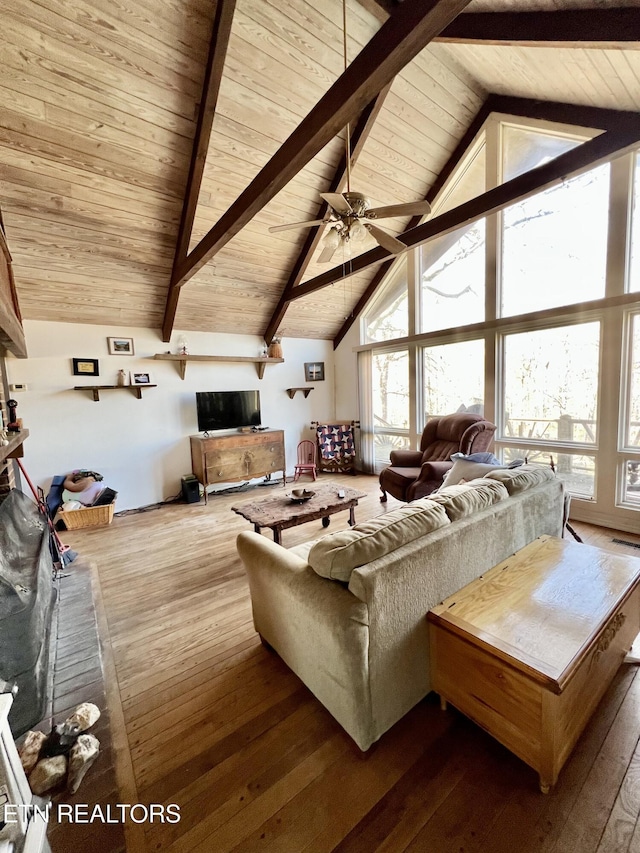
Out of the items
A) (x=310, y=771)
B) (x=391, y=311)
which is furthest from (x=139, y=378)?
(x=310, y=771)

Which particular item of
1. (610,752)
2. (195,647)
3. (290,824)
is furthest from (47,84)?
(610,752)

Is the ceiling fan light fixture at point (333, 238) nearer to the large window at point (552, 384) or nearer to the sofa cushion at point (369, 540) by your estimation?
the sofa cushion at point (369, 540)

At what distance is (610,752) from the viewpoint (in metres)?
1.30

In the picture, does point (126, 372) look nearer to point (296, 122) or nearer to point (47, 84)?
point (47, 84)

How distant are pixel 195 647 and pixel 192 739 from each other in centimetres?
55

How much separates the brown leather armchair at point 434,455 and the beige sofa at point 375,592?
1585 millimetres

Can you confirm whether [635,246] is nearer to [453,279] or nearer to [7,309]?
[453,279]

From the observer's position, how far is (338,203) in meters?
2.13

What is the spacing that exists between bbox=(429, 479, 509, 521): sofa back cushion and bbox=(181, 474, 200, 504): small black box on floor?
3750mm

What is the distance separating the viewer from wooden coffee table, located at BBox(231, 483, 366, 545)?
267cm

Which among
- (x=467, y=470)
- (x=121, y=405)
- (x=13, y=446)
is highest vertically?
(x=121, y=405)

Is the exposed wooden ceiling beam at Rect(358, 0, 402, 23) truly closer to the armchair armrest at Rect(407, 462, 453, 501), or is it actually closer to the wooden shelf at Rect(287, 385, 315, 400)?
the armchair armrest at Rect(407, 462, 453, 501)

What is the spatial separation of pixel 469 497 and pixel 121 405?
14.1 ft

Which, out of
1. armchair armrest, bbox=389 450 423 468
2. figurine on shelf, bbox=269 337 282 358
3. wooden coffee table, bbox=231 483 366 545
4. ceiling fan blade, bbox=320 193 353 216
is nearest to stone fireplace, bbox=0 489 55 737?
wooden coffee table, bbox=231 483 366 545
